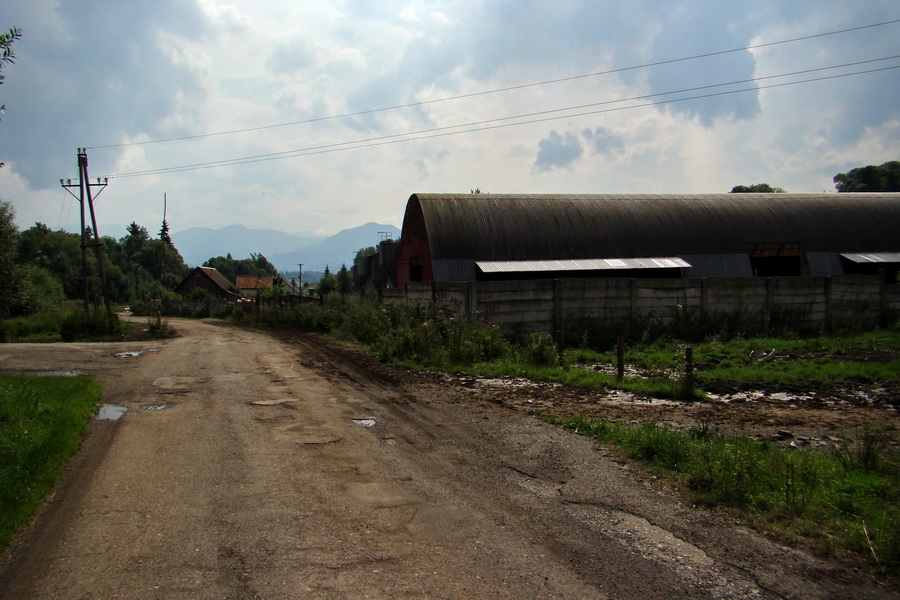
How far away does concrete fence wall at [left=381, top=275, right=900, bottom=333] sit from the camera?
16.1 meters

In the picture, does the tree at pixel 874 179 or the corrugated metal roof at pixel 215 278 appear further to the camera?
the corrugated metal roof at pixel 215 278

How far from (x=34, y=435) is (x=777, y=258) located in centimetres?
2965

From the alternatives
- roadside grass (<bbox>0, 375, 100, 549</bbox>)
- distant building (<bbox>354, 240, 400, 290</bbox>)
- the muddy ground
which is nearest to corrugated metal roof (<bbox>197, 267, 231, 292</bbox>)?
distant building (<bbox>354, 240, 400, 290</bbox>)

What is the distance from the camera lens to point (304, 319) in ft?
88.6

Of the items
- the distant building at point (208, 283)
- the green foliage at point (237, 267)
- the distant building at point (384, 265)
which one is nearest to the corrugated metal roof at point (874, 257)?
the distant building at point (384, 265)

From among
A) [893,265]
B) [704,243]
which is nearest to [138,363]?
[704,243]

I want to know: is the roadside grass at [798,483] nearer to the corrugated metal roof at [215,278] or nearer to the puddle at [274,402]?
the puddle at [274,402]

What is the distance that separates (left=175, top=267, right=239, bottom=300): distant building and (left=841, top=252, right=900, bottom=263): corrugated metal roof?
2824 inches

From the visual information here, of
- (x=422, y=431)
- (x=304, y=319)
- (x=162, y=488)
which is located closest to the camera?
(x=162, y=488)

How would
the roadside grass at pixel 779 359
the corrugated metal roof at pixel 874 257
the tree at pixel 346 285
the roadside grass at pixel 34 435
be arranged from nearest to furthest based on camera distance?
the roadside grass at pixel 34 435, the roadside grass at pixel 779 359, the corrugated metal roof at pixel 874 257, the tree at pixel 346 285

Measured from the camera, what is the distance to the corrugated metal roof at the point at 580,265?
24.4 m

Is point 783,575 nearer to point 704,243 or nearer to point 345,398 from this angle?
point 345,398

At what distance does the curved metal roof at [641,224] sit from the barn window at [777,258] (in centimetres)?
31

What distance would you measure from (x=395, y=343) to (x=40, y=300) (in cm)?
4023
